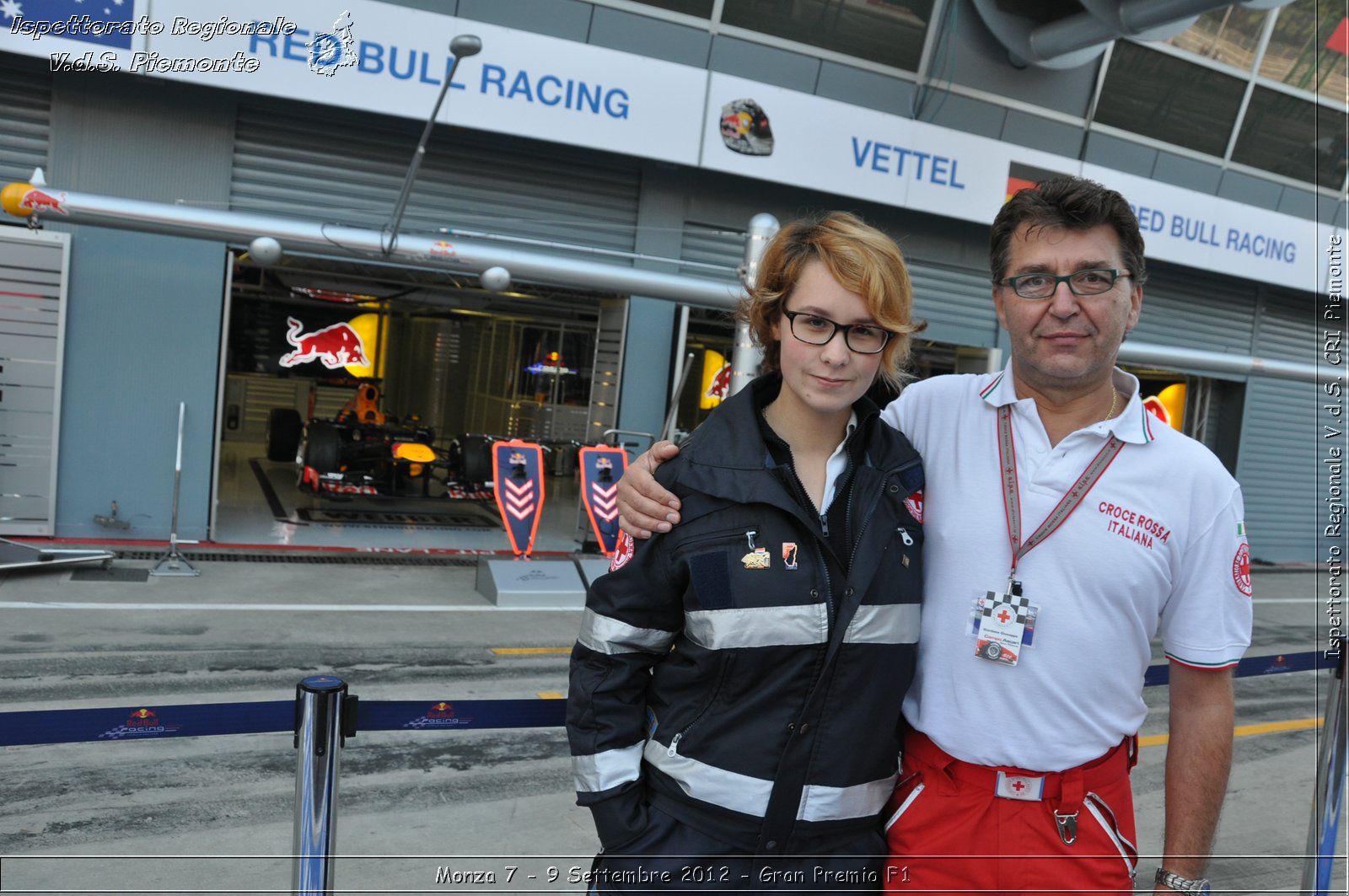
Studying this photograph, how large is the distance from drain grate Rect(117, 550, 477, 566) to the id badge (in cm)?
870

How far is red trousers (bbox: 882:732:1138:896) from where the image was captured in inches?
77.5

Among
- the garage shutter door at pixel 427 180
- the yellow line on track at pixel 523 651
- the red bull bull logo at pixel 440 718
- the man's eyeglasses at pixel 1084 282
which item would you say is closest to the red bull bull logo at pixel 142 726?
the red bull bull logo at pixel 440 718

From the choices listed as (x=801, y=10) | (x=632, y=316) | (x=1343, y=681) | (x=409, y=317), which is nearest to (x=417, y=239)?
(x=632, y=316)

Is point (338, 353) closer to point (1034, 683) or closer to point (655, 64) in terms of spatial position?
point (655, 64)

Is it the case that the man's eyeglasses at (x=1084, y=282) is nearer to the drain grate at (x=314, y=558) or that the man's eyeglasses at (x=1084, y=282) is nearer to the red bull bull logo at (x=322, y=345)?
the drain grate at (x=314, y=558)

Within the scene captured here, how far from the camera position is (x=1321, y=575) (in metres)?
16.3

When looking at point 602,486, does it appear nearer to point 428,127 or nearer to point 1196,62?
point 428,127

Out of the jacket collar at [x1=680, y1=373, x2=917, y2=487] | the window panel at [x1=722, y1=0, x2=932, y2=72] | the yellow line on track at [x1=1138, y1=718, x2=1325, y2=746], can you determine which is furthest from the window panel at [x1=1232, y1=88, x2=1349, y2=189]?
the jacket collar at [x1=680, y1=373, x2=917, y2=487]

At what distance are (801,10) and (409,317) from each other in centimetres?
1151

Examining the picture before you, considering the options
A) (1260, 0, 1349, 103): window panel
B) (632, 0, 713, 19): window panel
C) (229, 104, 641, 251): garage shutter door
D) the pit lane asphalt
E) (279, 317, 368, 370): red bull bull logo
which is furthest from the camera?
(279, 317, 368, 370): red bull bull logo

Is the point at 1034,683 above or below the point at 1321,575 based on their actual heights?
above

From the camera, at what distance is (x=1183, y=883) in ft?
6.59

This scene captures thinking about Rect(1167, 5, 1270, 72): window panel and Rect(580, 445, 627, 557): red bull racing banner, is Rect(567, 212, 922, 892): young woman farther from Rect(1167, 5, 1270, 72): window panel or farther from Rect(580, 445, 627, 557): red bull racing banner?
Rect(1167, 5, 1270, 72): window panel

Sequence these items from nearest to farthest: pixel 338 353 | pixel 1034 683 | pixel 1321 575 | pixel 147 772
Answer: pixel 1034 683
pixel 147 772
pixel 338 353
pixel 1321 575
